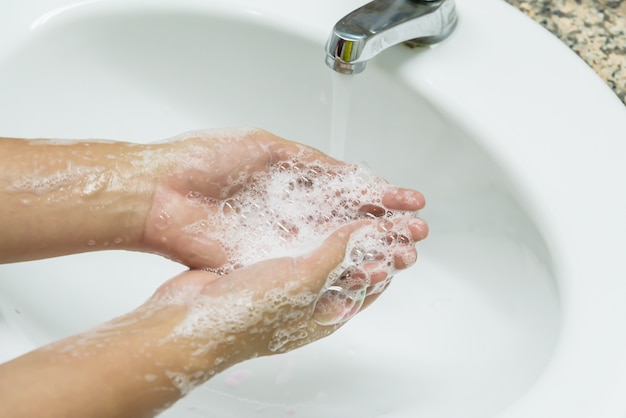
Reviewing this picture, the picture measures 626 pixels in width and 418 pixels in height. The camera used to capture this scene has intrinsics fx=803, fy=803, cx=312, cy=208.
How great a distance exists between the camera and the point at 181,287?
638 millimetres

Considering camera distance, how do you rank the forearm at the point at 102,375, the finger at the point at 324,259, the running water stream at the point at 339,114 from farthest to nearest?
1. the running water stream at the point at 339,114
2. the finger at the point at 324,259
3. the forearm at the point at 102,375

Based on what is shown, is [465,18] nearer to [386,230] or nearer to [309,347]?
[386,230]

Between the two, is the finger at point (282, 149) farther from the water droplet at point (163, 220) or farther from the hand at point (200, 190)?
the water droplet at point (163, 220)

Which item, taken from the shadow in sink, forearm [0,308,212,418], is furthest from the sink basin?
forearm [0,308,212,418]

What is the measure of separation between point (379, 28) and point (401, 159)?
16 centimetres

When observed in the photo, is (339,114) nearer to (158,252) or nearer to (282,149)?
(282,149)

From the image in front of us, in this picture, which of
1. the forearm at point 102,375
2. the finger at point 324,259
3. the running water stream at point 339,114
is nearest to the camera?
the forearm at point 102,375

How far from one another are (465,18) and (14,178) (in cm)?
42

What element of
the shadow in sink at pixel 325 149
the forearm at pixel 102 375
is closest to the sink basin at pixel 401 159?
the shadow in sink at pixel 325 149

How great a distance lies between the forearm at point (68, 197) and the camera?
0.64 meters

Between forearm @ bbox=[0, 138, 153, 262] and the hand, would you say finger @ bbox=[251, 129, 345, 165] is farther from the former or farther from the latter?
forearm @ bbox=[0, 138, 153, 262]

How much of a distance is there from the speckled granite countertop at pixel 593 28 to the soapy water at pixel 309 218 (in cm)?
22

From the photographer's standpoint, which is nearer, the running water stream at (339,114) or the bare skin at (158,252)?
the bare skin at (158,252)

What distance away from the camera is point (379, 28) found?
645mm
